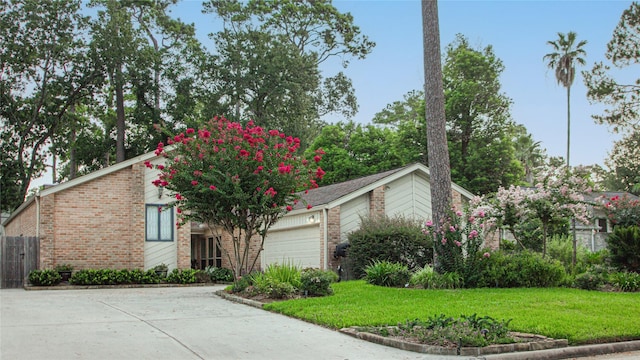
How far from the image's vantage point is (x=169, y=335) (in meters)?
8.78

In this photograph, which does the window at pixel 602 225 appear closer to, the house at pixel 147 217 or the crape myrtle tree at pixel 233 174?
the house at pixel 147 217

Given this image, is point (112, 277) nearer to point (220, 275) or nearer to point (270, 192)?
point (220, 275)

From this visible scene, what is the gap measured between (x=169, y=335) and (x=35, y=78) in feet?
98.0

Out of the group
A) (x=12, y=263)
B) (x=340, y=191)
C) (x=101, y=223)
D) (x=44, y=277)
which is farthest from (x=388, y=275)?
(x=12, y=263)

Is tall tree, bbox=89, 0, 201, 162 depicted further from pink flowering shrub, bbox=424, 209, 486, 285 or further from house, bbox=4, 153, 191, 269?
pink flowering shrub, bbox=424, 209, 486, 285

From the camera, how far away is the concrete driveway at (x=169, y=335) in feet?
24.9

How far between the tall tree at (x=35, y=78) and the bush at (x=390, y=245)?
22.1 meters

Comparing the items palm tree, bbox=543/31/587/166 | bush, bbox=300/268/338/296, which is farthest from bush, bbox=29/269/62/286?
palm tree, bbox=543/31/587/166

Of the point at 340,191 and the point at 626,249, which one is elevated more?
the point at 340,191

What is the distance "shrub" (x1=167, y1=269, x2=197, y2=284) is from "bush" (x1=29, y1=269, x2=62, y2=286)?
3695 mm

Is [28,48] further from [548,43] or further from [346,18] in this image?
[548,43]

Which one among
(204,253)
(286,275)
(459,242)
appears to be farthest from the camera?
(204,253)

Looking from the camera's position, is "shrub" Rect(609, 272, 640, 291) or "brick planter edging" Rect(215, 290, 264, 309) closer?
"brick planter edging" Rect(215, 290, 264, 309)

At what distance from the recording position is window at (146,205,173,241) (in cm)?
2350
